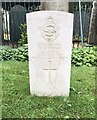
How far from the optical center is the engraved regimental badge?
4.12 m

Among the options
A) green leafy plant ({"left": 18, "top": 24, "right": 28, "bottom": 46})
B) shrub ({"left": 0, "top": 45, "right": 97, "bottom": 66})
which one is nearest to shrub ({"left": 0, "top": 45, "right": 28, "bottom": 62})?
shrub ({"left": 0, "top": 45, "right": 97, "bottom": 66})

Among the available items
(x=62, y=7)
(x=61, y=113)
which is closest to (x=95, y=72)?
(x=62, y=7)

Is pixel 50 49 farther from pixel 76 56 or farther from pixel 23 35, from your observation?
pixel 23 35

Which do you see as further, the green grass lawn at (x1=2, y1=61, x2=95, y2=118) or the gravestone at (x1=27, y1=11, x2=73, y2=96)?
the gravestone at (x1=27, y1=11, x2=73, y2=96)

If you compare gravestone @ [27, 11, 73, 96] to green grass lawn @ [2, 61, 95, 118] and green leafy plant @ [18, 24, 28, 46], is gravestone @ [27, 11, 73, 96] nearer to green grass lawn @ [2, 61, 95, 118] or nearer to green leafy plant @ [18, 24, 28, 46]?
green grass lawn @ [2, 61, 95, 118]

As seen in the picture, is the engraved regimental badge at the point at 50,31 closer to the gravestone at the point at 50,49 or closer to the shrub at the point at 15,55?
the gravestone at the point at 50,49

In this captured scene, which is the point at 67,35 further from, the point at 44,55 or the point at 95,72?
the point at 95,72

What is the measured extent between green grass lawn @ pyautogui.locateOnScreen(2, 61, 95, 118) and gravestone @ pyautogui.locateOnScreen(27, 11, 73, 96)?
0.22 meters

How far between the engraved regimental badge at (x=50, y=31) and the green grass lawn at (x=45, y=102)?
0.89 metres

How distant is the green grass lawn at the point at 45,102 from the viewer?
379 cm

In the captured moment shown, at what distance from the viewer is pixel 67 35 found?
4.12 metres

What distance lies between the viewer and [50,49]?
4.18m

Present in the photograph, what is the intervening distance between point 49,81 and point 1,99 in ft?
2.45

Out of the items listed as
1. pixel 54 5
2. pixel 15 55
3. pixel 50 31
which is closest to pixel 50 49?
pixel 50 31
